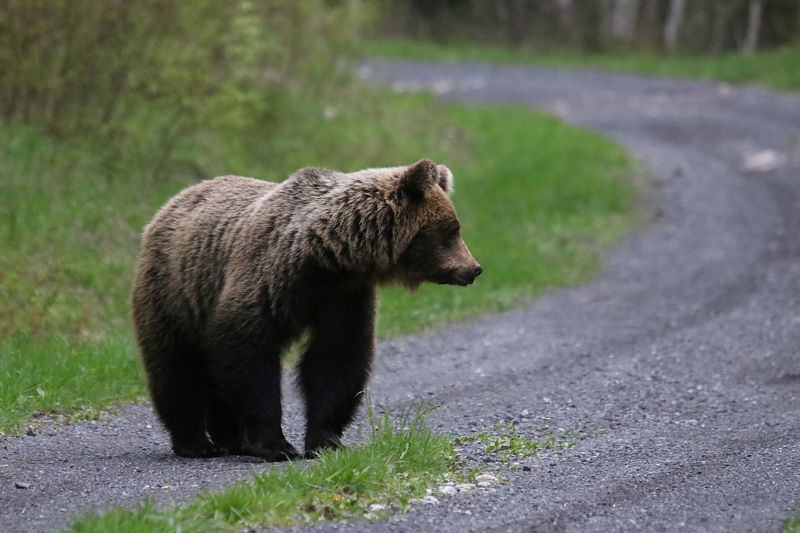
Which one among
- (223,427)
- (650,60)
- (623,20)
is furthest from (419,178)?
(623,20)

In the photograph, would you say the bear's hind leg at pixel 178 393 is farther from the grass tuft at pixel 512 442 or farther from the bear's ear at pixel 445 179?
the bear's ear at pixel 445 179

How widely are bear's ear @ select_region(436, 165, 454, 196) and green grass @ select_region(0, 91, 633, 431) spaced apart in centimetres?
298

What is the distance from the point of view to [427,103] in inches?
901

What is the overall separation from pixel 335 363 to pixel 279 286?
0.60 metres

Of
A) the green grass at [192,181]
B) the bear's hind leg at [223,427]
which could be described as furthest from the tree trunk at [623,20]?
the bear's hind leg at [223,427]

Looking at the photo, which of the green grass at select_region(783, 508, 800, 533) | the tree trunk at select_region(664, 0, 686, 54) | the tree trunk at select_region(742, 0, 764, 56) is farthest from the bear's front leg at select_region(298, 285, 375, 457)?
the tree trunk at select_region(664, 0, 686, 54)

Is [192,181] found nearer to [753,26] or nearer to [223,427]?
[223,427]

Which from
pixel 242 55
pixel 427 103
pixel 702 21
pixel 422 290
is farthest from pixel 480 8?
pixel 422 290

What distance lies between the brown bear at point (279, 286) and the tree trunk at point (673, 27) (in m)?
26.2

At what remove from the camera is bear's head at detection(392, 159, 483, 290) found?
673 cm

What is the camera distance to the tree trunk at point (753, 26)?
2963 centimetres

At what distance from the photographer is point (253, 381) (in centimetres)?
657

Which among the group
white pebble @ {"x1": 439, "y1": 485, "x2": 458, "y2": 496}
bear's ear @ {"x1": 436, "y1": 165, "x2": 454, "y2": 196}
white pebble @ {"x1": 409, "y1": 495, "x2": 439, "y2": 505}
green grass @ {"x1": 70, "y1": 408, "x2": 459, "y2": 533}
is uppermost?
bear's ear @ {"x1": 436, "y1": 165, "x2": 454, "y2": 196}

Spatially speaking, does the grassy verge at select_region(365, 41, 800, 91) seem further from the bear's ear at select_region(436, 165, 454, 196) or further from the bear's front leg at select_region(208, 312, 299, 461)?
the bear's front leg at select_region(208, 312, 299, 461)
